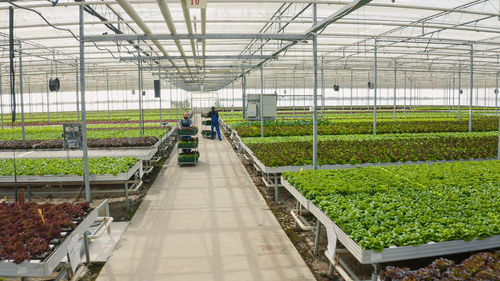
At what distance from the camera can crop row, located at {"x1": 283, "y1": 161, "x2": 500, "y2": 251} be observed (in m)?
3.80

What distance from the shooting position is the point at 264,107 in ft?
64.6

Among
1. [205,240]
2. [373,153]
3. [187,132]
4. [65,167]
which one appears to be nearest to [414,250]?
[205,240]

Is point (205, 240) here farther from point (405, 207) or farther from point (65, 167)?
point (65, 167)

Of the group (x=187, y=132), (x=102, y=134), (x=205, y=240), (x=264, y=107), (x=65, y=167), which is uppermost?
(x=264, y=107)

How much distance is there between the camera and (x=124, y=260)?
504cm

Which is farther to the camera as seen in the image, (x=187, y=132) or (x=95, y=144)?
(x=187, y=132)

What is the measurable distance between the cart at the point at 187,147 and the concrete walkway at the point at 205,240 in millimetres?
2636

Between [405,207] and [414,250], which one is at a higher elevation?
[405,207]

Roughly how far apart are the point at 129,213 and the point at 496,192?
20.5ft

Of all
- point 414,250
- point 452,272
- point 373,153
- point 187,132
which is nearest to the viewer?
point 452,272

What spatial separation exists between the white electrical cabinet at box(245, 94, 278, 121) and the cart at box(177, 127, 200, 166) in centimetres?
699

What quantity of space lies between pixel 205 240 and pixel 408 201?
3.03 metres

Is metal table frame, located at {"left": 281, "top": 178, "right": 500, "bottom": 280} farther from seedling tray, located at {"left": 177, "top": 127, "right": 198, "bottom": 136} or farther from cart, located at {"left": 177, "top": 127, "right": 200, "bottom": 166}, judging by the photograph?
seedling tray, located at {"left": 177, "top": 127, "right": 198, "bottom": 136}

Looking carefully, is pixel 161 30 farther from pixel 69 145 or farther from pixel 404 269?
pixel 404 269
